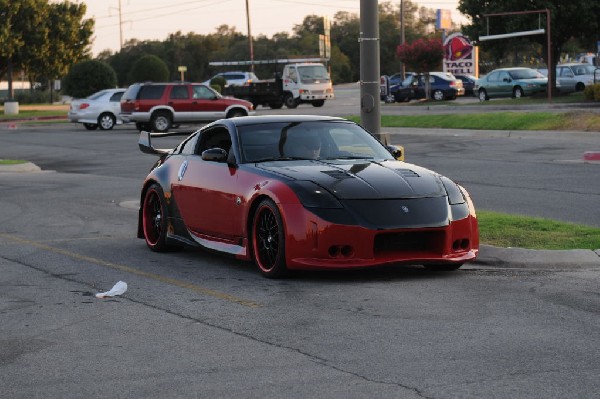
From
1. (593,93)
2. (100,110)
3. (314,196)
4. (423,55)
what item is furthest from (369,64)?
(423,55)

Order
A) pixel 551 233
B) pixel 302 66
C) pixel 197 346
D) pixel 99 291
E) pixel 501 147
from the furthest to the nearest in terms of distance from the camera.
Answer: pixel 302 66, pixel 501 147, pixel 551 233, pixel 99 291, pixel 197 346

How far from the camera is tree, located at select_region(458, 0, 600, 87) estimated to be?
156 ft

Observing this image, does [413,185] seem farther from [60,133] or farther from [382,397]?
[60,133]

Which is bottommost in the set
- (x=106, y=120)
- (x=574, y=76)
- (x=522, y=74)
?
(x=106, y=120)

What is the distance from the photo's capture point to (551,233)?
11750mm

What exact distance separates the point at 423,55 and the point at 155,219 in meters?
44.2

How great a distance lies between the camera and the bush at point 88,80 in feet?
204

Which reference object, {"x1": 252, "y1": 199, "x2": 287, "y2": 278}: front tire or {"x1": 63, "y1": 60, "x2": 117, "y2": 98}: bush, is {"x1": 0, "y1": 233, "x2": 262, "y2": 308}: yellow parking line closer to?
{"x1": 252, "y1": 199, "x2": 287, "y2": 278}: front tire

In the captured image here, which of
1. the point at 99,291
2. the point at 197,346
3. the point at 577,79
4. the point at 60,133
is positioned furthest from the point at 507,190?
the point at 577,79

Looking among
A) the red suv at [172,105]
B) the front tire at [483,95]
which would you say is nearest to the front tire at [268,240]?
the red suv at [172,105]

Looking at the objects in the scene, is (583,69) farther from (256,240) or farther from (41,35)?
(256,240)

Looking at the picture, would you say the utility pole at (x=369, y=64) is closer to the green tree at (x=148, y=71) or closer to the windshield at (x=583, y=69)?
the windshield at (x=583, y=69)

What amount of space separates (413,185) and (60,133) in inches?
1395

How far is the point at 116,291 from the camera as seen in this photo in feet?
30.7
